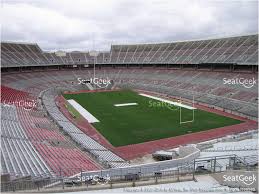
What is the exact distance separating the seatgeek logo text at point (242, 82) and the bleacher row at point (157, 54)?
103 inches

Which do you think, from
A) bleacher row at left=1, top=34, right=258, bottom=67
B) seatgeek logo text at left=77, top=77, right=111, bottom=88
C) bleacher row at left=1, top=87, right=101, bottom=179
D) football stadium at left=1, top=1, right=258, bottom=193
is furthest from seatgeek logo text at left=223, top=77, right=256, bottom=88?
bleacher row at left=1, top=87, right=101, bottom=179

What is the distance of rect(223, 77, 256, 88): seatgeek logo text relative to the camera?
42.9 meters

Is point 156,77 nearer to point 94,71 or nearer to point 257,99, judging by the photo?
point 94,71

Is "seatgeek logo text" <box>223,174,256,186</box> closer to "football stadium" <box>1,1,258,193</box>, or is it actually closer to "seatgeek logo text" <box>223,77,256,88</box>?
"football stadium" <box>1,1,258,193</box>

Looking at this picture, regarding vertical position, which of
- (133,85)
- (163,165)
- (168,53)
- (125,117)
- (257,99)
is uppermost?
(168,53)

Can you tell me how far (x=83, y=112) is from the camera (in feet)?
124

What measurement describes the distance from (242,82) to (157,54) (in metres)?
24.4

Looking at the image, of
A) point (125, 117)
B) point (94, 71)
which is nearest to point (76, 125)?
point (125, 117)

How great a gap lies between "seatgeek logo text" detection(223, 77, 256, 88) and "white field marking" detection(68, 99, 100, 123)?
2141 centimetres

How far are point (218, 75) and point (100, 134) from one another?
2825cm

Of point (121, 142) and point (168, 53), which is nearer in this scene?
point (121, 142)

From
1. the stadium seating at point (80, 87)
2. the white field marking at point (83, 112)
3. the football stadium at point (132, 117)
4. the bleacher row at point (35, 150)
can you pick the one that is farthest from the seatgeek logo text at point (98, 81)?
the bleacher row at point (35, 150)

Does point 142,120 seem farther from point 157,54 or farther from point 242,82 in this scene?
point 157,54

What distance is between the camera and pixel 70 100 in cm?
4647
